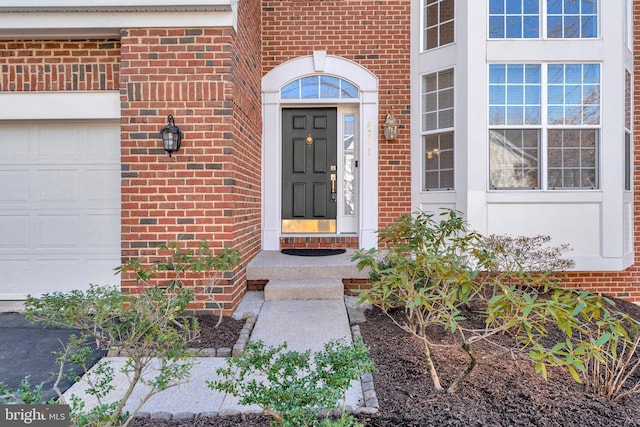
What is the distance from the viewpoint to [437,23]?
17.6 ft

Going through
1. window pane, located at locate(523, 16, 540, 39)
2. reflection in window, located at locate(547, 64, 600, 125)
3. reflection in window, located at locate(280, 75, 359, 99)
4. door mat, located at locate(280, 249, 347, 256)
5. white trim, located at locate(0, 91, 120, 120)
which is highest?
window pane, located at locate(523, 16, 540, 39)

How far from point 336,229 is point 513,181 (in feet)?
8.19

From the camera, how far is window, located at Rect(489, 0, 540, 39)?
490 centimetres

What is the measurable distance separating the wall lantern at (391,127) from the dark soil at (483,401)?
11.0ft

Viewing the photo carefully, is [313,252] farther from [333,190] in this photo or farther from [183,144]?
[183,144]

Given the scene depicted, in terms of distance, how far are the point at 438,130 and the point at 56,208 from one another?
4.88m

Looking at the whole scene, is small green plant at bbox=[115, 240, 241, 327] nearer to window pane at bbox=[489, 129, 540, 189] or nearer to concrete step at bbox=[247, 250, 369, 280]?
concrete step at bbox=[247, 250, 369, 280]

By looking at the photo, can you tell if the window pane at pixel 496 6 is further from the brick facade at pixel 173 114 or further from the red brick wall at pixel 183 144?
the red brick wall at pixel 183 144

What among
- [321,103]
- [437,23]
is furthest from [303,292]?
[437,23]

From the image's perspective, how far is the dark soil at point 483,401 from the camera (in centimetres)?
213

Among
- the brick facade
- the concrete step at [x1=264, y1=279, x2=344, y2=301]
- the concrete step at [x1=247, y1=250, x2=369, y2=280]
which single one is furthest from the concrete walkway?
the brick facade

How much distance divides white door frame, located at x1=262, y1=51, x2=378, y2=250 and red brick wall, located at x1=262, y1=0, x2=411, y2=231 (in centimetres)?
10

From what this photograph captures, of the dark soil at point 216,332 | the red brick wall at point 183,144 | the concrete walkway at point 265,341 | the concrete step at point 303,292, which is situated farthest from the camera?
the concrete step at point 303,292

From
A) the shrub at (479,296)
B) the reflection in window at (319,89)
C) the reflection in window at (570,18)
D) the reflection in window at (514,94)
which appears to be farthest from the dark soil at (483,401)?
the reflection in window at (570,18)
